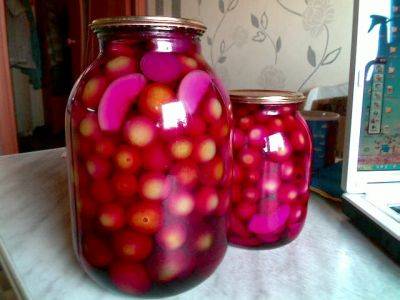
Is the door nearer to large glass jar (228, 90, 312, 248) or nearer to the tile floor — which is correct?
the tile floor

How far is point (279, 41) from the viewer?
1208mm

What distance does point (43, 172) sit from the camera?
2.42 feet

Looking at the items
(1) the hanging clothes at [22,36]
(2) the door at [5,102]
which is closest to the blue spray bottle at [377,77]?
(2) the door at [5,102]

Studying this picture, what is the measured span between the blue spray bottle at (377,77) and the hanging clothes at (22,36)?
3.27 m

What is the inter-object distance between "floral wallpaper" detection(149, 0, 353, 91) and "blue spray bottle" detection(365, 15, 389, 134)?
621 mm

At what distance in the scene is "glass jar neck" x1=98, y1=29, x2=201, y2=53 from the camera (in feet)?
1.04

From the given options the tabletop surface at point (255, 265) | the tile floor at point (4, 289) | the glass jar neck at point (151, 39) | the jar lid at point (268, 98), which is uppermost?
the glass jar neck at point (151, 39)

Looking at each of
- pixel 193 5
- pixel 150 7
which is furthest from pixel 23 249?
pixel 150 7

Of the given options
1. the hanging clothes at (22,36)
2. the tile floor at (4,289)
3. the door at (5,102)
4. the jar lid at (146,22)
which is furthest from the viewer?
the hanging clothes at (22,36)

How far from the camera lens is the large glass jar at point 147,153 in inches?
12.1

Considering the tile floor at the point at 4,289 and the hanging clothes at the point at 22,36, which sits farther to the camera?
the hanging clothes at the point at 22,36

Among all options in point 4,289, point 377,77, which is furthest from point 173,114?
point 4,289

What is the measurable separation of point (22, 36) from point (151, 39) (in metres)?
3.36

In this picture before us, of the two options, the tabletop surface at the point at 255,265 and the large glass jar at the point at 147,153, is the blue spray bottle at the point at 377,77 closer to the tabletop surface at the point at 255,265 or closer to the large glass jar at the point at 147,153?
the tabletop surface at the point at 255,265
